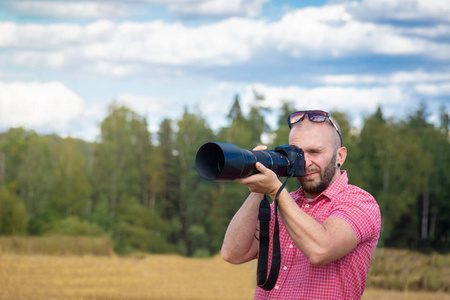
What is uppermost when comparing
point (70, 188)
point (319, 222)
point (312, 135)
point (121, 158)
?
point (312, 135)

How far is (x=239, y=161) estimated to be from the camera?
251 centimetres

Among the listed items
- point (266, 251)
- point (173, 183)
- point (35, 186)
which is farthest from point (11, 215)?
point (266, 251)

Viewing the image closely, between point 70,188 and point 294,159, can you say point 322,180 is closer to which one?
point 294,159

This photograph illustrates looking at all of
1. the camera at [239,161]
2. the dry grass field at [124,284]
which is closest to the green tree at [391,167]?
the dry grass field at [124,284]

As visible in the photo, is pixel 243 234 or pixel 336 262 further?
pixel 243 234

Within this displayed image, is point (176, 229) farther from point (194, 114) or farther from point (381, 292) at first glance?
point (381, 292)

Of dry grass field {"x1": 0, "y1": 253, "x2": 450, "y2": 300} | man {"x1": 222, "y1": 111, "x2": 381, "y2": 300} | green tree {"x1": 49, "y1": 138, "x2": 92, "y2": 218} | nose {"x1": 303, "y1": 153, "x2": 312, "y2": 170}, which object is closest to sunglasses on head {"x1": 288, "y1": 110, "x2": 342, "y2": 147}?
man {"x1": 222, "y1": 111, "x2": 381, "y2": 300}

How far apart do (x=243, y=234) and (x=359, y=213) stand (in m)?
0.72

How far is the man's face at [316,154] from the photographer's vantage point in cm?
292

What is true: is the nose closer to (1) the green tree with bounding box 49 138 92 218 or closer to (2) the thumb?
(2) the thumb

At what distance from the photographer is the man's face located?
9.59ft

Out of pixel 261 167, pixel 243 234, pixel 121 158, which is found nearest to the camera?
pixel 261 167

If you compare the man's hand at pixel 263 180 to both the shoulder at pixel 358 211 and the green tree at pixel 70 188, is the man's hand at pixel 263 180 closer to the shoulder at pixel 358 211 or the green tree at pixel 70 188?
the shoulder at pixel 358 211

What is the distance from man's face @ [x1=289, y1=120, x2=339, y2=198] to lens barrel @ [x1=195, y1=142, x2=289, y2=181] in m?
0.17
